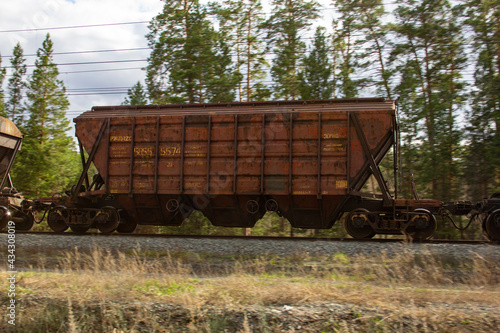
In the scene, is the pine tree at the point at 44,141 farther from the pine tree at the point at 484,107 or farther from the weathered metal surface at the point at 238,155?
the pine tree at the point at 484,107

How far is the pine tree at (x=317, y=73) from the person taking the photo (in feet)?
69.7

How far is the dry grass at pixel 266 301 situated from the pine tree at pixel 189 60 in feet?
51.9

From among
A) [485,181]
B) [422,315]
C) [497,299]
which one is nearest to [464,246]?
[497,299]

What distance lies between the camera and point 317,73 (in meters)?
21.3

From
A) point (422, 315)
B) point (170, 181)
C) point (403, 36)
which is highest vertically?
point (403, 36)

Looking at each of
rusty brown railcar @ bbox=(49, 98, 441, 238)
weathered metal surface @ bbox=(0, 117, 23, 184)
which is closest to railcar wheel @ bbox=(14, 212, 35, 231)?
weathered metal surface @ bbox=(0, 117, 23, 184)

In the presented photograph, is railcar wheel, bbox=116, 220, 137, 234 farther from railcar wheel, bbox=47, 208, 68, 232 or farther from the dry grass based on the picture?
the dry grass

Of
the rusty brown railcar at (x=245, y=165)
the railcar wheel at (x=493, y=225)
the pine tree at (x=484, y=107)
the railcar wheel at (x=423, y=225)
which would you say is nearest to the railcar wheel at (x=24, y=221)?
the rusty brown railcar at (x=245, y=165)

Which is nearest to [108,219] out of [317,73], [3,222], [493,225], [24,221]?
[24,221]

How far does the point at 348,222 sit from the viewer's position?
10227mm

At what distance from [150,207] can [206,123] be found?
124 inches

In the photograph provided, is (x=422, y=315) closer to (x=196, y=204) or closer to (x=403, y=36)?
(x=196, y=204)

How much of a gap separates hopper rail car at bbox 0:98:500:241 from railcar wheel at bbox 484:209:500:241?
0.08 feet

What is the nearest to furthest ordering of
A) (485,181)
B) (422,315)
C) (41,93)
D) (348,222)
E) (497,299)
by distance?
(422,315) < (497,299) < (348,222) < (485,181) < (41,93)
